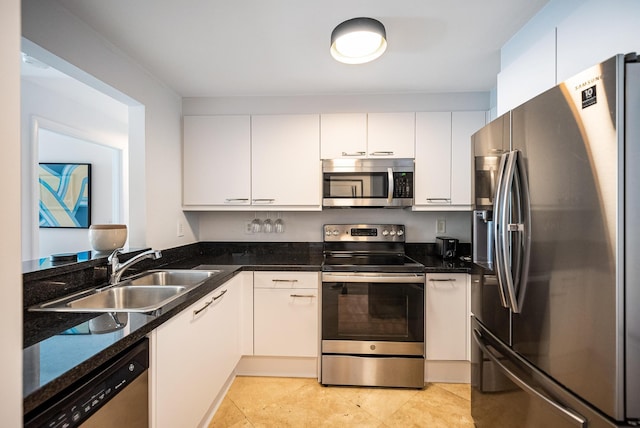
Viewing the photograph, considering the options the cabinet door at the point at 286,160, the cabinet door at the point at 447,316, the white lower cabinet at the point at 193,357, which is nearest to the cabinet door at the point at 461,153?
the cabinet door at the point at 447,316

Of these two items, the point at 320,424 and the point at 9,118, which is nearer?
the point at 9,118

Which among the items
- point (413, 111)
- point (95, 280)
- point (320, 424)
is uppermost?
point (413, 111)

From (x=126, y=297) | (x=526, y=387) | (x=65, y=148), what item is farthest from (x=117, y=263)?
(x=65, y=148)

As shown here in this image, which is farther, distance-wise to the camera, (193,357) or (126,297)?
(126,297)

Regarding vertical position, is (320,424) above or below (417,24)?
below

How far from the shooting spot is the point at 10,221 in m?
0.55

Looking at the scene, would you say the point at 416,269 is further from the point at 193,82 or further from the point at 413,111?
the point at 193,82

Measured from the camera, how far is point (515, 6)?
143 cm

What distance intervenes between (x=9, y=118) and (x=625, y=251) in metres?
1.51

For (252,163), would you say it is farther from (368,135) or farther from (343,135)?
(368,135)

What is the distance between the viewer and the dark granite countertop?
2.52ft

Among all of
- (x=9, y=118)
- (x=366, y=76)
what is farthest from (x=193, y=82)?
(x=9, y=118)

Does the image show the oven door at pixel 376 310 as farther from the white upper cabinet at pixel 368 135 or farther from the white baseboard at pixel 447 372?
the white upper cabinet at pixel 368 135

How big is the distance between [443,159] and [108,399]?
247cm
